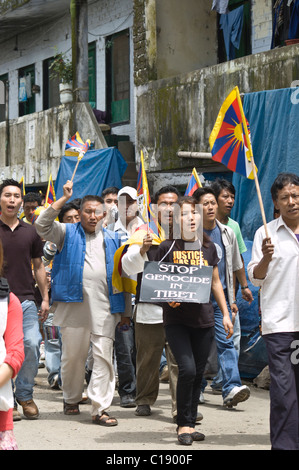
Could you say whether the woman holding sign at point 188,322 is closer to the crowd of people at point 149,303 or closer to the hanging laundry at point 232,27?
the crowd of people at point 149,303

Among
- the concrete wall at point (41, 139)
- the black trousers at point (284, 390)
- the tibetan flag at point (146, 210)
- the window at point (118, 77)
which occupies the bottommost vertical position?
the black trousers at point (284, 390)

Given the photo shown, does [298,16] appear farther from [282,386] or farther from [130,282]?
[282,386]

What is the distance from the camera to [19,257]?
8.15 metres

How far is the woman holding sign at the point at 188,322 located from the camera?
6.75 metres

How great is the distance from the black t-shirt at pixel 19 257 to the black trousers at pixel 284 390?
2745mm

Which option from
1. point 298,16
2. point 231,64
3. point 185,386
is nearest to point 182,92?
point 231,64

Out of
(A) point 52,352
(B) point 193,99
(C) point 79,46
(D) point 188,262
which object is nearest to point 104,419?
(D) point 188,262

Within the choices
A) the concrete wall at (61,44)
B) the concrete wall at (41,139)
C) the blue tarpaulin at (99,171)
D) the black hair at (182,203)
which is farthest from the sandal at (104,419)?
the concrete wall at (61,44)

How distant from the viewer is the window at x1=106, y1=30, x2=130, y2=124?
20.9 metres

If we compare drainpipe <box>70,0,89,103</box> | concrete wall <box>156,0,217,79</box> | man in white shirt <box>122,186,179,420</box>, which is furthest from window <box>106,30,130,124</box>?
man in white shirt <box>122,186,179,420</box>

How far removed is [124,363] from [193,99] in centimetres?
733

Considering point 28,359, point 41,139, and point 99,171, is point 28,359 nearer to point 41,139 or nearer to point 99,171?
point 99,171

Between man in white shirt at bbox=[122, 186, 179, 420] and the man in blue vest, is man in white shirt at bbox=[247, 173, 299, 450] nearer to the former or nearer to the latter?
man in white shirt at bbox=[122, 186, 179, 420]
